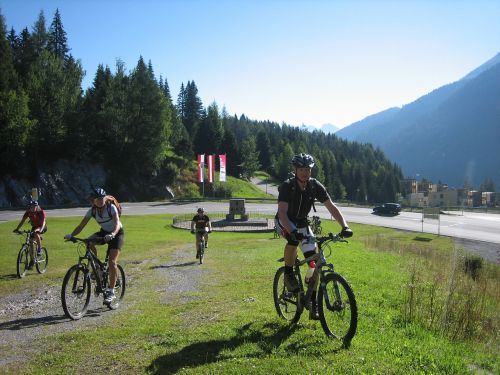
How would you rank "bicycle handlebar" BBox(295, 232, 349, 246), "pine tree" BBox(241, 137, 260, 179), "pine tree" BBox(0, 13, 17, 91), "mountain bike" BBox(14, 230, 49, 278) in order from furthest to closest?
"pine tree" BBox(241, 137, 260, 179) → "pine tree" BBox(0, 13, 17, 91) → "mountain bike" BBox(14, 230, 49, 278) → "bicycle handlebar" BBox(295, 232, 349, 246)

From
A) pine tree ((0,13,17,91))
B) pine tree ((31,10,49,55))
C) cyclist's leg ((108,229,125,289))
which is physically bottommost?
cyclist's leg ((108,229,125,289))

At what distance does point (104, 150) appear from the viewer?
68250 mm

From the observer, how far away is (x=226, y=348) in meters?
6.15

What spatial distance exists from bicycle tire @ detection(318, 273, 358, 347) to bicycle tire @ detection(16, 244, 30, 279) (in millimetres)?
12169

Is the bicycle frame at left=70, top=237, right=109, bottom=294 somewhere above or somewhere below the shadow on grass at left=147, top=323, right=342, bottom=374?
above

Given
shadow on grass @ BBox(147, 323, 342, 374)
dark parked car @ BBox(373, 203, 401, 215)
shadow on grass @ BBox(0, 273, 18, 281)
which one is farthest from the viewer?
dark parked car @ BBox(373, 203, 401, 215)

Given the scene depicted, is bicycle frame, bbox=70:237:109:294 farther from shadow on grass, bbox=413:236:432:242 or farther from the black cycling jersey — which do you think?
shadow on grass, bbox=413:236:432:242

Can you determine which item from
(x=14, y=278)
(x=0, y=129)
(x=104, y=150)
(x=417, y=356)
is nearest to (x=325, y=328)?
(x=417, y=356)

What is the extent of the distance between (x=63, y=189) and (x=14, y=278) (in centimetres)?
4931

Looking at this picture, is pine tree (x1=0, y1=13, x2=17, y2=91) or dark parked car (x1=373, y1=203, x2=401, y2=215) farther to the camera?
dark parked car (x1=373, y1=203, x2=401, y2=215)

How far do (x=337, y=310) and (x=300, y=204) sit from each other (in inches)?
69.1

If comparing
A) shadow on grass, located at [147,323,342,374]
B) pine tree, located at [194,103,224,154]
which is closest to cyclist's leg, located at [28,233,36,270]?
shadow on grass, located at [147,323,342,374]

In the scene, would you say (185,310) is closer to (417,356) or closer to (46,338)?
(46,338)

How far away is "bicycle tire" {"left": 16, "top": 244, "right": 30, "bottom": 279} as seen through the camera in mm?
14097
